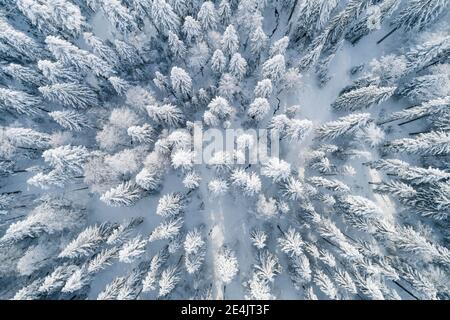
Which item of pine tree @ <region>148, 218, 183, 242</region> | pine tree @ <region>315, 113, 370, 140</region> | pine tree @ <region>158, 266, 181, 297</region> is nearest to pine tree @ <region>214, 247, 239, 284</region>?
pine tree @ <region>158, 266, 181, 297</region>

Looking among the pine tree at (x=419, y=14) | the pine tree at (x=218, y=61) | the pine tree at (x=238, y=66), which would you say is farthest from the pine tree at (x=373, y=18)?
the pine tree at (x=218, y=61)

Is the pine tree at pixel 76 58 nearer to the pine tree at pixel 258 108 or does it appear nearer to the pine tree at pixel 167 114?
the pine tree at pixel 167 114

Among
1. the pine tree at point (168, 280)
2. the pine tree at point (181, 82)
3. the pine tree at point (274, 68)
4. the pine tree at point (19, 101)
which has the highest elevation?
the pine tree at point (274, 68)

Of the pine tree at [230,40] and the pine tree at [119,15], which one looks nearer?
the pine tree at [230,40]

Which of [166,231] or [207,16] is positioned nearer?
[166,231]

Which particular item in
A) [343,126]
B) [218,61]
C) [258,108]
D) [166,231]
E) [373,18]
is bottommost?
[166,231]

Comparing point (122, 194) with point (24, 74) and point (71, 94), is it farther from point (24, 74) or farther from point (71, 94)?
point (24, 74)

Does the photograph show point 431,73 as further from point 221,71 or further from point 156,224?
point 156,224

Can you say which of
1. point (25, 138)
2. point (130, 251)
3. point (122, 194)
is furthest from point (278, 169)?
point (25, 138)
